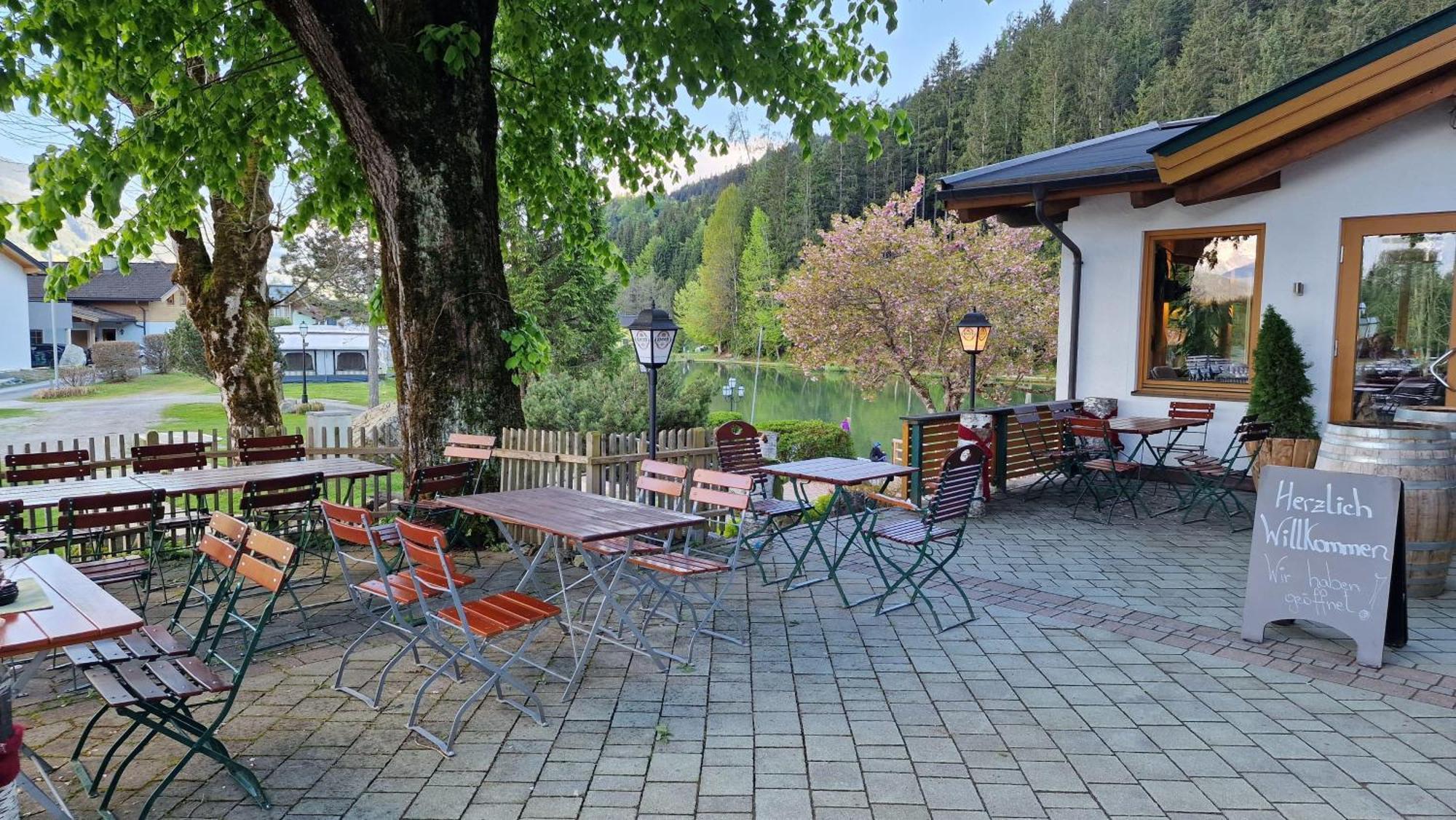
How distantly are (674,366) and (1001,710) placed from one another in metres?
10.7

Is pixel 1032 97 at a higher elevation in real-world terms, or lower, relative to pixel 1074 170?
higher

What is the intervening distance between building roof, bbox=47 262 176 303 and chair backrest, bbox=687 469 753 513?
173 feet

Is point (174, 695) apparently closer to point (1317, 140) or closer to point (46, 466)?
point (46, 466)

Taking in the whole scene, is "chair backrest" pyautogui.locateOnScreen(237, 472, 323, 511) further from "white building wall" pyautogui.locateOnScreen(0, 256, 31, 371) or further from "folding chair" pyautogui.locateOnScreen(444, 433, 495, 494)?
"white building wall" pyautogui.locateOnScreen(0, 256, 31, 371)

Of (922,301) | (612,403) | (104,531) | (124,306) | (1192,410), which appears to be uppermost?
(124,306)

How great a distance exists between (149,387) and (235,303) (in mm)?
28679

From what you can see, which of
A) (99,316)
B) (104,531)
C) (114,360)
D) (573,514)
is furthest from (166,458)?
(99,316)

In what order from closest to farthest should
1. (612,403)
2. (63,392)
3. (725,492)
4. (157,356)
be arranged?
(725,492) < (612,403) < (63,392) < (157,356)

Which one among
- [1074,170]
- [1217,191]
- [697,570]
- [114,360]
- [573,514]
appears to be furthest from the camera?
[114,360]

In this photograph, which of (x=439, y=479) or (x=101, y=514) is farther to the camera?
(x=439, y=479)

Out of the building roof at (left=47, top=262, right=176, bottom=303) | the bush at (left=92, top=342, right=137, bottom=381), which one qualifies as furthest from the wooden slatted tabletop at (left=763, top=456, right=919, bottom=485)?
the building roof at (left=47, top=262, right=176, bottom=303)

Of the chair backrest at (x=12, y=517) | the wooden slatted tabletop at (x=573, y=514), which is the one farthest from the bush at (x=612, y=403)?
the chair backrest at (x=12, y=517)

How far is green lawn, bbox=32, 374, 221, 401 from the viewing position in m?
29.8

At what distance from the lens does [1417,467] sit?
16.0ft
